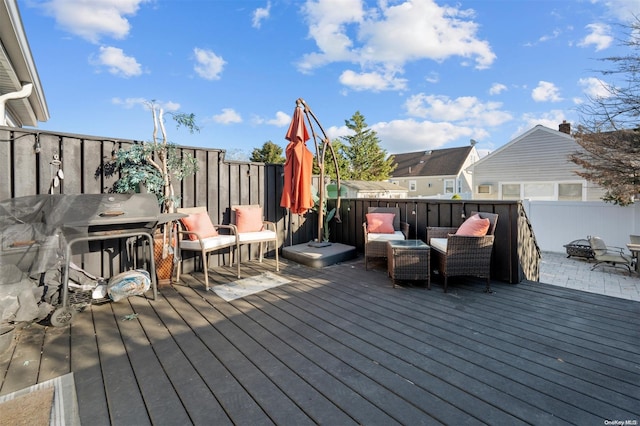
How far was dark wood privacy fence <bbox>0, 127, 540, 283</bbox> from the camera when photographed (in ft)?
10.1

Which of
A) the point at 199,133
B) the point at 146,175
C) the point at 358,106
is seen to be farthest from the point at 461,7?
the point at 358,106

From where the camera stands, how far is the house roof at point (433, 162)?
71.4ft

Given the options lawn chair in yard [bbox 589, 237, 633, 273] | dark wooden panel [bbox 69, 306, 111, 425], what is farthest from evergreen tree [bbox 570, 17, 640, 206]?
dark wooden panel [bbox 69, 306, 111, 425]

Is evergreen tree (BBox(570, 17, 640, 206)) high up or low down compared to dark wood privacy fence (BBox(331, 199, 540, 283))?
up

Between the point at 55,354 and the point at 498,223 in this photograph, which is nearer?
the point at 55,354

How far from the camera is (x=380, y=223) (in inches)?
188

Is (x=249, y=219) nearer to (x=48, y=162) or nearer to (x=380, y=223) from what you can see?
(x=380, y=223)

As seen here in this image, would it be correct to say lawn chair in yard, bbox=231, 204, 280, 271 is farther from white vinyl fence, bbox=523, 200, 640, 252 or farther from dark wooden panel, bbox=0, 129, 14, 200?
white vinyl fence, bbox=523, 200, 640, 252

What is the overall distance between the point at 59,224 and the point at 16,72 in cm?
245

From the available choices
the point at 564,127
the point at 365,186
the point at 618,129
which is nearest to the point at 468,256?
the point at 618,129

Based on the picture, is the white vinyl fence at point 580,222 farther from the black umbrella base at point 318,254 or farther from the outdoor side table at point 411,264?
the outdoor side table at point 411,264

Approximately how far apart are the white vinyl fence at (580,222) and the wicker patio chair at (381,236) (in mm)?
6733

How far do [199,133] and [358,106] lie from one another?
1954cm

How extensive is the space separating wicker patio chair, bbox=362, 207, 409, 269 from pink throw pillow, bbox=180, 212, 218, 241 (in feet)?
7.50
